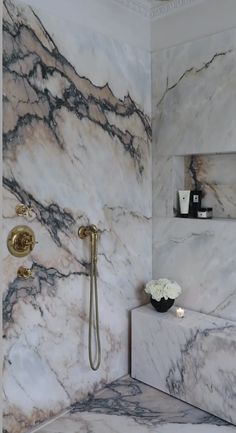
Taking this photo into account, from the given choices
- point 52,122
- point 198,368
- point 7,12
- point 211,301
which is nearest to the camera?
point 7,12

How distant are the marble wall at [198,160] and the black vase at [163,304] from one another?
0.13 meters

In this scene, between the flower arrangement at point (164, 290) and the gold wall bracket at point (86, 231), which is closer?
the gold wall bracket at point (86, 231)

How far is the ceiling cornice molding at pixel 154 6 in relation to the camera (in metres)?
2.04

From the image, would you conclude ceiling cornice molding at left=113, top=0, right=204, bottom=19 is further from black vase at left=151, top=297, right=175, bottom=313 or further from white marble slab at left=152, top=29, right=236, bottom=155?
black vase at left=151, top=297, right=175, bottom=313

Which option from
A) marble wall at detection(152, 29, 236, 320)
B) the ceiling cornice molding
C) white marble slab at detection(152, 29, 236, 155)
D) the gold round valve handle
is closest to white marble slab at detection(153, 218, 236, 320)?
marble wall at detection(152, 29, 236, 320)

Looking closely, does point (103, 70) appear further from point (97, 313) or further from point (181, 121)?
point (97, 313)

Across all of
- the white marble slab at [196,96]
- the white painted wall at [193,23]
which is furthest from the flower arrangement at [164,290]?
the white painted wall at [193,23]

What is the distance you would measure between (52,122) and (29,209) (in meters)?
0.42

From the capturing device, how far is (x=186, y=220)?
7.07ft

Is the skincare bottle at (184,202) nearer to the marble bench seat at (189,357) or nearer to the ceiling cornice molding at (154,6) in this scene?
the marble bench seat at (189,357)

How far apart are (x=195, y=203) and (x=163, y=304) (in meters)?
0.60

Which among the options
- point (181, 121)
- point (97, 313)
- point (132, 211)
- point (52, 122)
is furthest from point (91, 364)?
point (181, 121)

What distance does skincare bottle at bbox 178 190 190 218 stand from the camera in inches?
86.0

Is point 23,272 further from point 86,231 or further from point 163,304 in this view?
point 163,304
